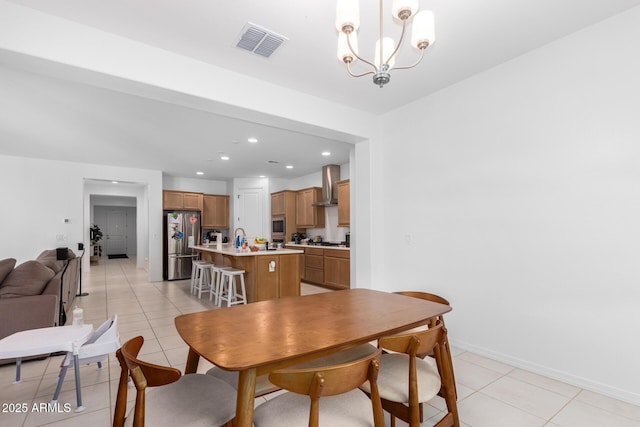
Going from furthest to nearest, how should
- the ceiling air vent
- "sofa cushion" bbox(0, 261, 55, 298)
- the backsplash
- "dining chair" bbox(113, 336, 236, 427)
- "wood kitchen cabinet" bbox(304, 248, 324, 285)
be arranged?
the backsplash → "wood kitchen cabinet" bbox(304, 248, 324, 285) → "sofa cushion" bbox(0, 261, 55, 298) → the ceiling air vent → "dining chair" bbox(113, 336, 236, 427)

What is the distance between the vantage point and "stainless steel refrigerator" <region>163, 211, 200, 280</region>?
24.5ft

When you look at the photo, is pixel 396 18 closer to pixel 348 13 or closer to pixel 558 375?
pixel 348 13

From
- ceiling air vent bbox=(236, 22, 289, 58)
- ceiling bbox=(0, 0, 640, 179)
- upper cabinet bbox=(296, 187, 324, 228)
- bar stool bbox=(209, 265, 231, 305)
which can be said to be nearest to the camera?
ceiling bbox=(0, 0, 640, 179)

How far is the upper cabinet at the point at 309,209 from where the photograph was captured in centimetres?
735

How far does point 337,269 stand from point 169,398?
4.86 meters

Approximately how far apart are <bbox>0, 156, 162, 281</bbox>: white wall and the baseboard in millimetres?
7648

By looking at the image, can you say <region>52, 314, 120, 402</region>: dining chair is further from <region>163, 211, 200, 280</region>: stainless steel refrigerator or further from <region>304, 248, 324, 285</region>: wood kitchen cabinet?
<region>163, 211, 200, 280</region>: stainless steel refrigerator

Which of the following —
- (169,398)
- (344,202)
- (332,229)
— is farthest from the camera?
(332,229)

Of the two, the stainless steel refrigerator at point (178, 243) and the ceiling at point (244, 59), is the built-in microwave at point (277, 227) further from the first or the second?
the ceiling at point (244, 59)

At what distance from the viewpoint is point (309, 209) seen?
24.6ft

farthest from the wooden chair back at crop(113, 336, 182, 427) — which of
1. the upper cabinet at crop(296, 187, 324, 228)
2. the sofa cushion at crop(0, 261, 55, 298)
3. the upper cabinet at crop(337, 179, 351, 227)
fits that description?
the upper cabinet at crop(296, 187, 324, 228)

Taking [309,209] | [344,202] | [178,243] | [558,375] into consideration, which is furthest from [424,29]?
[178,243]

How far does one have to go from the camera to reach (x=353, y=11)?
5.06 ft

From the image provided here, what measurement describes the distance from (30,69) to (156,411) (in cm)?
256
